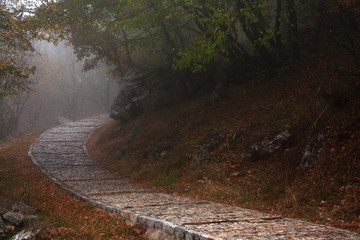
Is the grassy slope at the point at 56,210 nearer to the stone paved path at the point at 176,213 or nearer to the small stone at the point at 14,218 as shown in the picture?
the stone paved path at the point at 176,213

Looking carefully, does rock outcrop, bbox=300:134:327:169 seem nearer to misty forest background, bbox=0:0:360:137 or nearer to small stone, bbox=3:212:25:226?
misty forest background, bbox=0:0:360:137

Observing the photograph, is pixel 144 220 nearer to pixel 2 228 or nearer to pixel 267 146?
pixel 2 228

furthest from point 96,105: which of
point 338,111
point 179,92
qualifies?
point 338,111

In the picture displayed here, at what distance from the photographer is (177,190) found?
1057cm

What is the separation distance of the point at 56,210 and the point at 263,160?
601 cm

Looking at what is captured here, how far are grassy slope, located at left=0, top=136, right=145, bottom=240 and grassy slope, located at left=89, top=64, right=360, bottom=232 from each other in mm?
3261

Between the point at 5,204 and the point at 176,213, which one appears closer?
the point at 176,213

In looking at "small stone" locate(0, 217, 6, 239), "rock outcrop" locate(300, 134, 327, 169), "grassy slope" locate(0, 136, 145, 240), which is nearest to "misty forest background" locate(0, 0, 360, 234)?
"rock outcrop" locate(300, 134, 327, 169)

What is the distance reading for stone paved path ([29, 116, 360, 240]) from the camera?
4781 mm

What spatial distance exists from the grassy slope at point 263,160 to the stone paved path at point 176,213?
90 cm

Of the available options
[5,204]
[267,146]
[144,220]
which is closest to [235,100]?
[267,146]

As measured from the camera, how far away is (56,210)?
7.91 m

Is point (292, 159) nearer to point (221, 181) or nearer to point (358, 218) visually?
point (221, 181)

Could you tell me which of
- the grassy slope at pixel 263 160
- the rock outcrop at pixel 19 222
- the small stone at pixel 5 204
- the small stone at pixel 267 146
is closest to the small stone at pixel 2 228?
the rock outcrop at pixel 19 222
